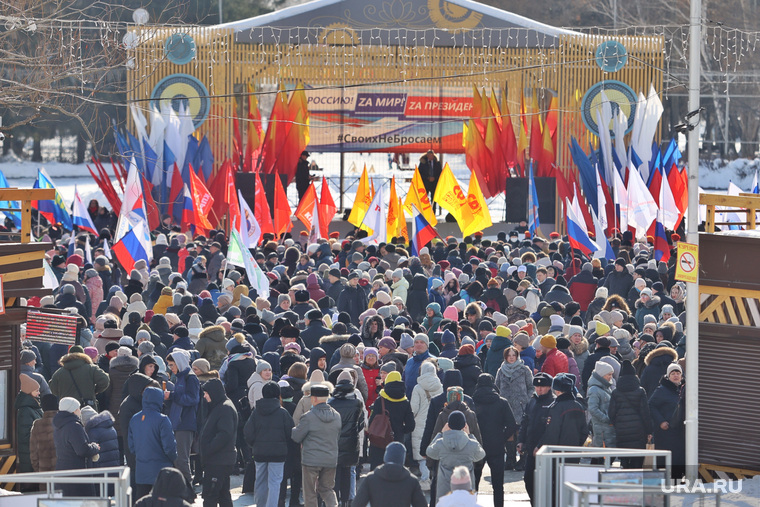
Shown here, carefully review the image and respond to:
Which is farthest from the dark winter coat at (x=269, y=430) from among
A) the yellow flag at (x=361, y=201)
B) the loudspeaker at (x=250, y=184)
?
the loudspeaker at (x=250, y=184)

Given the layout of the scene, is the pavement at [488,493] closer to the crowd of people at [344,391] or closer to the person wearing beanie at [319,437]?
the crowd of people at [344,391]

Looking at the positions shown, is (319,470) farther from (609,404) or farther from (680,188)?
(680,188)

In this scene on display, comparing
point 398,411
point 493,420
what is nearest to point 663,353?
point 493,420

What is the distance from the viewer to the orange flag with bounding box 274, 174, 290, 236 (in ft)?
73.1

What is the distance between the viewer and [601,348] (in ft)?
40.4

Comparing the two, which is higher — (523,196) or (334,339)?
(523,196)

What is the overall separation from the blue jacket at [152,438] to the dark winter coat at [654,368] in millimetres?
4744

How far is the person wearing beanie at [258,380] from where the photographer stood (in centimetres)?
1118

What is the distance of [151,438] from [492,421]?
2.96 m

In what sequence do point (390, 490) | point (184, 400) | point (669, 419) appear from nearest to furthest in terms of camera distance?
1. point (390, 490)
2. point (184, 400)
3. point (669, 419)

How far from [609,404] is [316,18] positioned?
2147 cm

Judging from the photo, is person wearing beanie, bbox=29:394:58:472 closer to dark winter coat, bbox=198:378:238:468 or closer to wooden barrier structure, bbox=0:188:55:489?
wooden barrier structure, bbox=0:188:55:489

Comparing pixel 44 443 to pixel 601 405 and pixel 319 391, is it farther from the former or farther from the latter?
pixel 601 405

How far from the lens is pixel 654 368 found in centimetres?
1211
